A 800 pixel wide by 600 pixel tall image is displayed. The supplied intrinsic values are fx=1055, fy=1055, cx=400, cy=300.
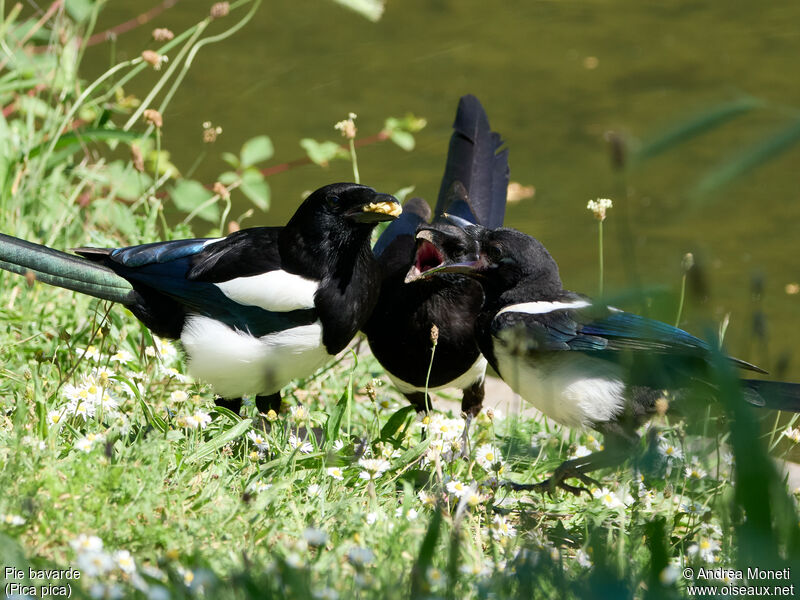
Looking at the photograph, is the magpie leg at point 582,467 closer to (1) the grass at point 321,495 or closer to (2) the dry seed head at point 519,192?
(1) the grass at point 321,495

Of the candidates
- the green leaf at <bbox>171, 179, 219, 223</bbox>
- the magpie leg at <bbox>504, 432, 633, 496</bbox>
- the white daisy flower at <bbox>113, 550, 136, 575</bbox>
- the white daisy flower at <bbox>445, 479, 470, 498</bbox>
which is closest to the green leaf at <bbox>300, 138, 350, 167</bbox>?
the green leaf at <bbox>171, 179, 219, 223</bbox>

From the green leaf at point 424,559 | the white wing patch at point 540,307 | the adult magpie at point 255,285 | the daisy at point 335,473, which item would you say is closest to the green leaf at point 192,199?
the adult magpie at point 255,285

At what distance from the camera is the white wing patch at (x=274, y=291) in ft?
7.98

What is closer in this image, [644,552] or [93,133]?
[644,552]

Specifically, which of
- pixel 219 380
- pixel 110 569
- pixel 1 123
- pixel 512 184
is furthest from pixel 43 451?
pixel 512 184

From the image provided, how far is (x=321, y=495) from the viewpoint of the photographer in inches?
79.5

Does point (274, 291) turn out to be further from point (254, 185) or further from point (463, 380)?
point (254, 185)

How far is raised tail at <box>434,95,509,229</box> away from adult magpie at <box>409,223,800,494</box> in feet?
2.56

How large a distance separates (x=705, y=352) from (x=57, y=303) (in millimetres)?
1892

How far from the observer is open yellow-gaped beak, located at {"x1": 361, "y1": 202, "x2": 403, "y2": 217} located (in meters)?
2.37

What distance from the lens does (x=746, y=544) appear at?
1365 millimetres

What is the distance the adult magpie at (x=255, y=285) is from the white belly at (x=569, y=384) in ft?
1.31

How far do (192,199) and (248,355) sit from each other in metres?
1.20

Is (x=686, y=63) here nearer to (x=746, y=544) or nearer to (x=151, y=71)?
(x=151, y=71)
